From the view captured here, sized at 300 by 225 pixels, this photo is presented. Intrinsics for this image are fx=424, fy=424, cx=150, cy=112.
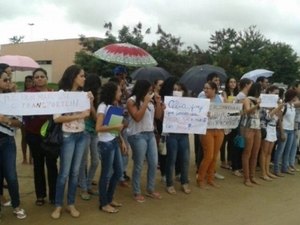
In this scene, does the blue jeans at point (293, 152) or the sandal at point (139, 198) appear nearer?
the sandal at point (139, 198)

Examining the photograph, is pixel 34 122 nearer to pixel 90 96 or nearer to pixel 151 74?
pixel 90 96

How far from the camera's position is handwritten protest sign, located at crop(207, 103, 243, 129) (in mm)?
6935

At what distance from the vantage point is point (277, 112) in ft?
25.8

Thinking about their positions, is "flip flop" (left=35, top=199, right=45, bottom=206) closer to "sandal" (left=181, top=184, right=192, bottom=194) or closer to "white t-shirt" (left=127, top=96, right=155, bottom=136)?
"white t-shirt" (left=127, top=96, right=155, bottom=136)

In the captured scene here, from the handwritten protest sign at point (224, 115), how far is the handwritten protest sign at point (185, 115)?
0.59ft

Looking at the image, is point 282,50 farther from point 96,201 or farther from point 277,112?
point 96,201

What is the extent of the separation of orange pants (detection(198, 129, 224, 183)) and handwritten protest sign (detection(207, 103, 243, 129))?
0.35 ft

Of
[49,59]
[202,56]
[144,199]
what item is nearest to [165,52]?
[202,56]

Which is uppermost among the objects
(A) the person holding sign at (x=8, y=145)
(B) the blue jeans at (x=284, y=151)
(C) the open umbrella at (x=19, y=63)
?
(C) the open umbrella at (x=19, y=63)

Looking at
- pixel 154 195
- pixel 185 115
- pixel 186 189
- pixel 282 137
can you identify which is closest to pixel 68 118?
pixel 154 195

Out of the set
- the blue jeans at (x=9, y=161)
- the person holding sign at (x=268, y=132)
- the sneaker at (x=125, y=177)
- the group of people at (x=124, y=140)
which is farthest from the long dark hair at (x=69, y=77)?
the person holding sign at (x=268, y=132)

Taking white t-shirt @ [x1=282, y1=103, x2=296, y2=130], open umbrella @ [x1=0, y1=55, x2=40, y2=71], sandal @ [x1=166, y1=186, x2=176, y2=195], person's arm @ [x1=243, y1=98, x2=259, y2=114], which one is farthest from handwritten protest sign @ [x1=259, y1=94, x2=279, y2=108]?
open umbrella @ [x1=0, y1=55, x2=40, y2=71]

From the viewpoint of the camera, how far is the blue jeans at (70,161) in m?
5.09

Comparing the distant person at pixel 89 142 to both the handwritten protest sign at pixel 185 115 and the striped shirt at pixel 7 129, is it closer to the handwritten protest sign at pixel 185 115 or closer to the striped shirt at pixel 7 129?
the striped shirt at pixel 7 129
